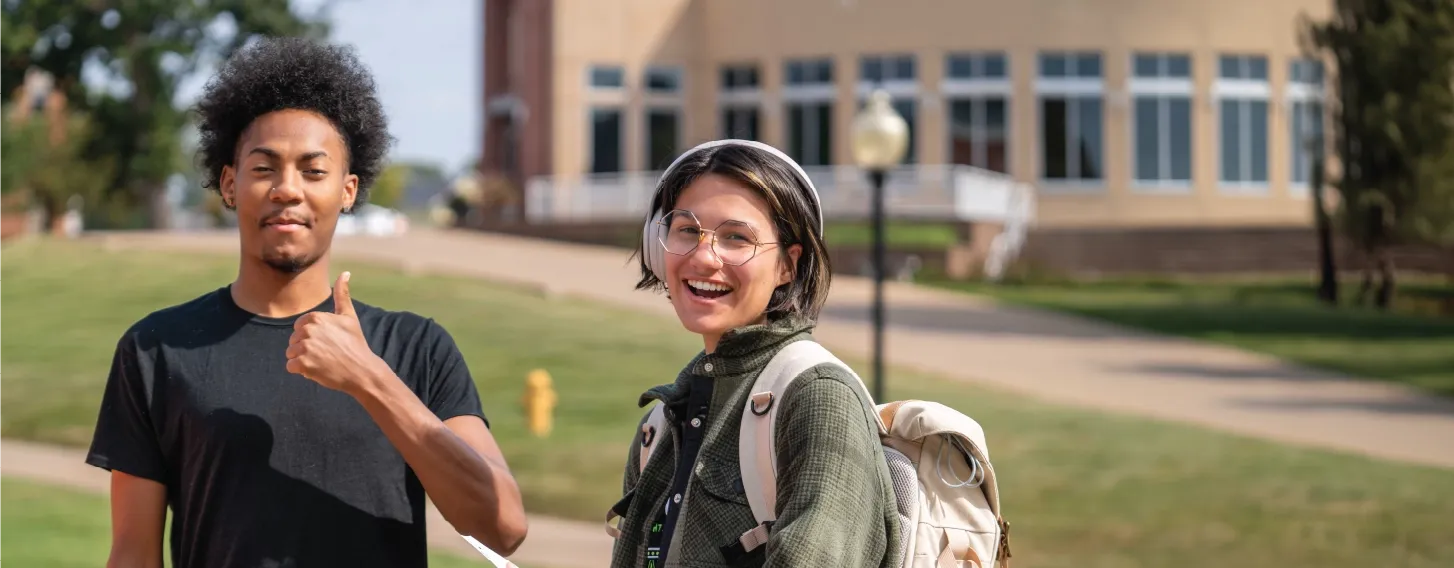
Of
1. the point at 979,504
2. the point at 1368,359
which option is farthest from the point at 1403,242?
the point at 979,504

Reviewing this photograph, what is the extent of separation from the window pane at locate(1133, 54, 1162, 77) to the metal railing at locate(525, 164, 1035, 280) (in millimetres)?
4022

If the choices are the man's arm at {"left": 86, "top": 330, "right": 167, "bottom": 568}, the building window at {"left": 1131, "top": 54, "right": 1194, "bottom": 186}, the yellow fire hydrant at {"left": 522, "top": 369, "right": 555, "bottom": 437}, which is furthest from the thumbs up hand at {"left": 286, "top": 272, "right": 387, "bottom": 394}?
the building window at {"left": 1131, "top": 54, "right": 1194, "bottom": 186}

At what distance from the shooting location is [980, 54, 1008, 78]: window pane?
1670 inches

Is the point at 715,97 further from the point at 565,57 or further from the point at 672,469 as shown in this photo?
the point at 672,469

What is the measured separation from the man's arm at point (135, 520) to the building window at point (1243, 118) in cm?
4173

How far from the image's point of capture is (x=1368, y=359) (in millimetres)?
22875

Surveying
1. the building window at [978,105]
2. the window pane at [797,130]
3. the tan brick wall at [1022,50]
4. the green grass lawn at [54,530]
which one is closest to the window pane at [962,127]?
the building window at [978,105]

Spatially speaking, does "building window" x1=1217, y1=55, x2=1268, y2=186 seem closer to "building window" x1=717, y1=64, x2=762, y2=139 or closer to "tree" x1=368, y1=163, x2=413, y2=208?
"building window" x1=717, y1=64, x2=762, y2=139

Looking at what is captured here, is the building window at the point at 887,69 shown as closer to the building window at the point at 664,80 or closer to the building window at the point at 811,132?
the building window at the point at 811,132

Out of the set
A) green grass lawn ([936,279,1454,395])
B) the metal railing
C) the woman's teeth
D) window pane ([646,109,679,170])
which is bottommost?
green grass lawn ([936,279,1454,395])

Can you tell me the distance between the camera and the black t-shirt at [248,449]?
131 inches

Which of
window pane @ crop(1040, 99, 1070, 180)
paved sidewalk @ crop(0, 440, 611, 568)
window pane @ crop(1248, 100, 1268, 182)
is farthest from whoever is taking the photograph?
window pane @ crop(1248, 100, 1268, 182)

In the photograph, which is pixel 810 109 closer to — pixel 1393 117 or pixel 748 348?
pixel 1393 117

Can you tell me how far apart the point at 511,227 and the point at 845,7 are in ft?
32.8
